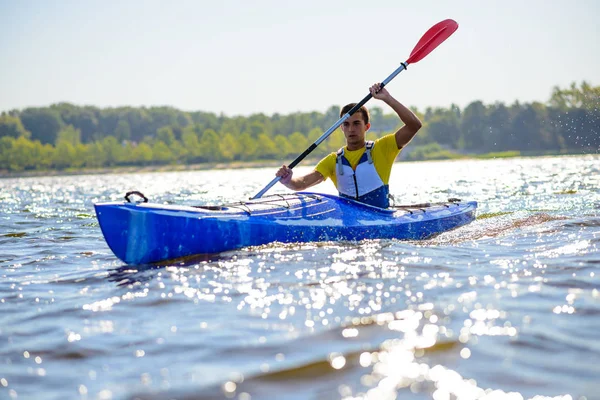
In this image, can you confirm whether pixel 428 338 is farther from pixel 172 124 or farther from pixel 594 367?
pixel 172 124

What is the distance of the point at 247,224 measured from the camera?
5.95 meters

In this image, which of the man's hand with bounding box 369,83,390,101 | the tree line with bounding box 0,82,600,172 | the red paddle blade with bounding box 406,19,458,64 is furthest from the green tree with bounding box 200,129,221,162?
the man's hand with bounding box 369,83,390,101

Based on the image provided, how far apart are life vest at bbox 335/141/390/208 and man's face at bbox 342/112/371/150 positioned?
110 millimetres

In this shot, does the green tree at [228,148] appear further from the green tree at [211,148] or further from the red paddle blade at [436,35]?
the red paddle blade at [436,35]

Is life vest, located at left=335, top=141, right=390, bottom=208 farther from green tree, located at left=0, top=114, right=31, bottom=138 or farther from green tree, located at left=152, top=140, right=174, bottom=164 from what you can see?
green tree, located at left=0, top=114, right=31, bottom=138

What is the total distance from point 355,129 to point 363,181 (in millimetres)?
576

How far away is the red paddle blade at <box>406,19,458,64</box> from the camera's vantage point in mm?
7844

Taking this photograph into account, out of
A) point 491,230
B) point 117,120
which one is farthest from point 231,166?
point 491,230

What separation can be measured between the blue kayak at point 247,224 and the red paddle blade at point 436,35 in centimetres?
198

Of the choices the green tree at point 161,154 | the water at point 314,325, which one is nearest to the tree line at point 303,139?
the green tree at point 161,154

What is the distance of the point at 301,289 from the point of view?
13.9 ft

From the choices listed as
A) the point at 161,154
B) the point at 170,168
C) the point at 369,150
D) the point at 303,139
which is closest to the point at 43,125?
the point at 161,154

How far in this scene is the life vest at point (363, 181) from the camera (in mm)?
7004

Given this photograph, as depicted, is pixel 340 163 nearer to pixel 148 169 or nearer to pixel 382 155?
pixel 382 155
